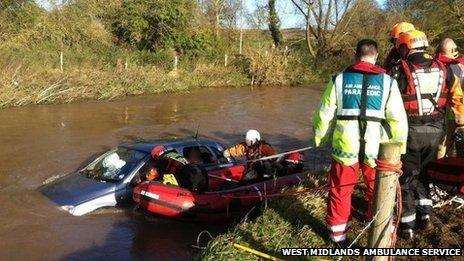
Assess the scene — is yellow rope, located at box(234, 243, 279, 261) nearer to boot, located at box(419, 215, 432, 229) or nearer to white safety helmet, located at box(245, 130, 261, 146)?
boot, located at box(419, 215, 432, 229)

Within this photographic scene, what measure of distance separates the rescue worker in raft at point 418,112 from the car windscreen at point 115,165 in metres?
4.88

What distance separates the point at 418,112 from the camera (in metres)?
5.26

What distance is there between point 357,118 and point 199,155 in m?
5.31

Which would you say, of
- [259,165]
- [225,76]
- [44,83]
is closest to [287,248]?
[259,165]

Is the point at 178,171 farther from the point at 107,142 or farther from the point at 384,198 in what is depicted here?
the point at 107,142

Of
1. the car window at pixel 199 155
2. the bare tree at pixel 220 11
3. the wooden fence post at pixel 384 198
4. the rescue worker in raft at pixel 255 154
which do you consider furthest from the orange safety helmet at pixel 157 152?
the bare tree at pixel 220 11

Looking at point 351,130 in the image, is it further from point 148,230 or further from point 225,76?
point 225,76

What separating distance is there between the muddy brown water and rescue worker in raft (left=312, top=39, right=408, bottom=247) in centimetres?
322

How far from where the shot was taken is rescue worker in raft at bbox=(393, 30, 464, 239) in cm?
521

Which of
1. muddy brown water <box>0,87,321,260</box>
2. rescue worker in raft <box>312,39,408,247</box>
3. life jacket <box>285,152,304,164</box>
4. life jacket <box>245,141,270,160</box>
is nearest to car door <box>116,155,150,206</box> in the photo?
muddy brown water <box>0,87,321,260</box>

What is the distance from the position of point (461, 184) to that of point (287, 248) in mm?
1906

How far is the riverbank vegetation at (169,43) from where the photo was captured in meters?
23.1

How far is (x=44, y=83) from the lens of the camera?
71.3 ft

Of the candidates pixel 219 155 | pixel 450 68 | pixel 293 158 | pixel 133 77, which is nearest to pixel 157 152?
pixel 219 155
